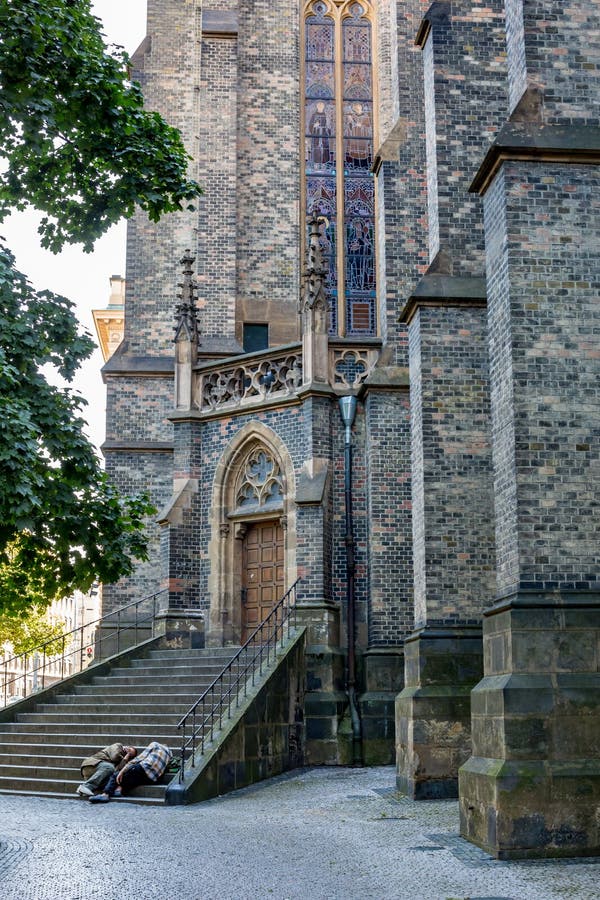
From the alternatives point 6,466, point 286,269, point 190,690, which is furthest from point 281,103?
point 6,466

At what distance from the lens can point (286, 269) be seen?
2447cm

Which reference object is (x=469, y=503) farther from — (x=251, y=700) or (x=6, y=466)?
(x=6, y=466)

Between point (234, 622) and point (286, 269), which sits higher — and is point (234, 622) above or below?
below

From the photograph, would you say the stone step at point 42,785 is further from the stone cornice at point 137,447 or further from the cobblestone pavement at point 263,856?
the stone cornice at point 137,447

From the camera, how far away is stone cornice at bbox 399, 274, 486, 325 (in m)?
14.8

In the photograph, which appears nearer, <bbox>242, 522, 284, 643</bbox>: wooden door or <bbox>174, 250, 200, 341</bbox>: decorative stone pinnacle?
<bbox>242, 522, 284, 643</bbox>: wooden door

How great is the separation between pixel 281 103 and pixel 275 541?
1033 centimetres

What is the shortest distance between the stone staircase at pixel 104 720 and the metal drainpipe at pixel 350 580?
199cm

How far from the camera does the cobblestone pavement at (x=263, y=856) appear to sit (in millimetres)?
8258

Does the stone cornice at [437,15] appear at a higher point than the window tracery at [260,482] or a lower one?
higher

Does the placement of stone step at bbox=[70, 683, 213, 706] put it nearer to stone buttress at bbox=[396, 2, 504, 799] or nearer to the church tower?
the church tower

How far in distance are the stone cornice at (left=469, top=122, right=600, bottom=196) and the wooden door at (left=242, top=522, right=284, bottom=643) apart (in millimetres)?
10921

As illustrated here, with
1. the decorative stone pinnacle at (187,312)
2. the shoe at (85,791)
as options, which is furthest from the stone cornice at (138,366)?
the shoe at (85,791)

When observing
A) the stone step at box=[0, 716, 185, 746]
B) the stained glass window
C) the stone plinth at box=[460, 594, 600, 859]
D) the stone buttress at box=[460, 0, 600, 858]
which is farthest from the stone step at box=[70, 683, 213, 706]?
the stained glass window
